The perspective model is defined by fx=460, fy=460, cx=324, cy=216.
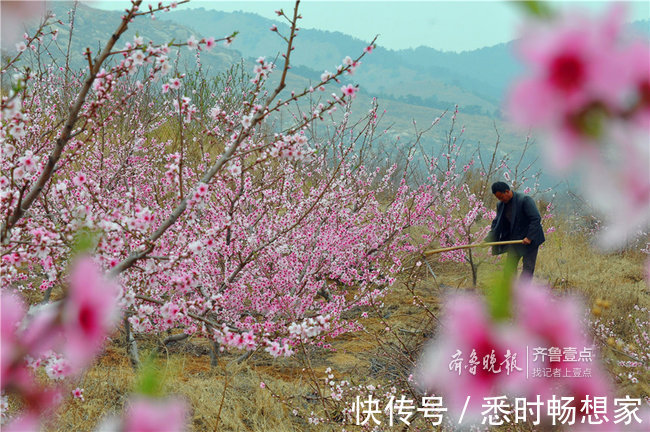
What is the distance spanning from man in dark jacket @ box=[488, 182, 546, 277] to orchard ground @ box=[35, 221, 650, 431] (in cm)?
52

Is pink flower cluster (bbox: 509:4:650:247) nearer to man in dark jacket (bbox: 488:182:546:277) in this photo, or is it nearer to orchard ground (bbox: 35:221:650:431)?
orchard ground (bbox: 35:221:650:431)

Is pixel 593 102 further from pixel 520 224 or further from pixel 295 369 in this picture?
pixel 520 224

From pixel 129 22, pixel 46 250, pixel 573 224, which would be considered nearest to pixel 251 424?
pixel 46 250

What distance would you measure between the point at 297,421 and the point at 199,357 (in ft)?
6.79

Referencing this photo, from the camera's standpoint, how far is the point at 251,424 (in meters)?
3.90

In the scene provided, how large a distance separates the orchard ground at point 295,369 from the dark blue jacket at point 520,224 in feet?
2.13

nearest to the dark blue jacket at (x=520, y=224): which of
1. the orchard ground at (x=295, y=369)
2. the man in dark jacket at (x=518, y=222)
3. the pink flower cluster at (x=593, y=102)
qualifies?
the man in dark jacket at (x=518, y=222)

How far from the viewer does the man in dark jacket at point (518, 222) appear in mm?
5500

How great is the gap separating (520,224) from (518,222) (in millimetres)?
38

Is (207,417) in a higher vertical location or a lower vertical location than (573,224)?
higher

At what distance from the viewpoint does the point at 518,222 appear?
5668 millimetres

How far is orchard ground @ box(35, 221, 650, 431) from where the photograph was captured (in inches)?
146

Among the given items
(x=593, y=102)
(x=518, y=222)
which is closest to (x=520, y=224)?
(x=518, y=222)

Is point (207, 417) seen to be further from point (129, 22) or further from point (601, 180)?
point (601, 180)
